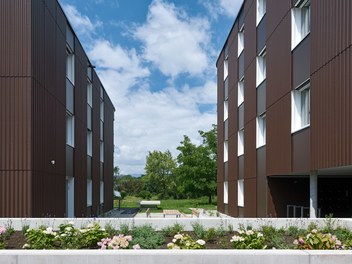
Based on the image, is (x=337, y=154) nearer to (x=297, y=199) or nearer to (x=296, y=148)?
(x=296, y=148)

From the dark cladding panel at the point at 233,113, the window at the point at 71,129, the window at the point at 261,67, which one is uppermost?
the window at the point at 261,67

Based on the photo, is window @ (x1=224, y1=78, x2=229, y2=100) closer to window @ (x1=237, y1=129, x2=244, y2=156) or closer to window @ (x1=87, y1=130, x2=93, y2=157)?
window @ (x1=237, y1=129, x2=244, y2=156)

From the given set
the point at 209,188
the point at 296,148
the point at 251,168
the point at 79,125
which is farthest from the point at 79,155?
the point at 209,188

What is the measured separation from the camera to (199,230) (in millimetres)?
9336

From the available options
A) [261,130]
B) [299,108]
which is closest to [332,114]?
[299,108]

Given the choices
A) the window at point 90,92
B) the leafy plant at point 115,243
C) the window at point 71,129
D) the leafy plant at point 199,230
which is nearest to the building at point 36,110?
the window at point 71,129

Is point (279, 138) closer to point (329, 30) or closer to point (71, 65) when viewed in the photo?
point (329, 30)

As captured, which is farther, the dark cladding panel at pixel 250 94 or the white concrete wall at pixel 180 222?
the dark cladding panel at pixel 250 94

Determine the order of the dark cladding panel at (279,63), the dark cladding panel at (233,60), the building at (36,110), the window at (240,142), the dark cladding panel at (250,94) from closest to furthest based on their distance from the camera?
1. the building at (36,110)
2. the dark cladding panel at (279,63)
3. the dark cladding panel at (250,94)
4. the window at (240,142)
5. the dark cladding panel at (233,60)

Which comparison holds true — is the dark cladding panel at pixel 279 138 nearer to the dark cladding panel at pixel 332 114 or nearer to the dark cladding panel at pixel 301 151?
the dark cladding panel at pixel 301 151

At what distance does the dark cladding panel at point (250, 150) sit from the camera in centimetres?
2070

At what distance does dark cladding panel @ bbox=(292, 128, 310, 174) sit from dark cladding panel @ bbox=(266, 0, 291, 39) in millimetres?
3869

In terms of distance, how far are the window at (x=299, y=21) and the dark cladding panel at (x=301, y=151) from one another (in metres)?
3.18
